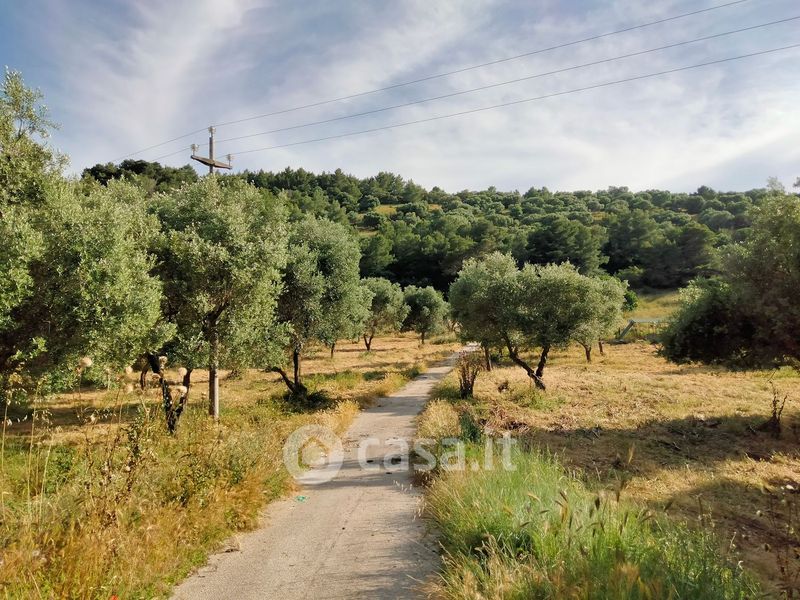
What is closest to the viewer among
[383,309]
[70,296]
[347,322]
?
[70,296]

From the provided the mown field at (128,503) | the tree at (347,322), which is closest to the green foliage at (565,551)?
the mown field at (128,503)

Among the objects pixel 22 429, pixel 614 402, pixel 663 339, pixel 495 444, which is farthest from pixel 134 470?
pixel 614 402

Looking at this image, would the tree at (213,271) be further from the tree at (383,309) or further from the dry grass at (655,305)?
the dry grass at (655,305)

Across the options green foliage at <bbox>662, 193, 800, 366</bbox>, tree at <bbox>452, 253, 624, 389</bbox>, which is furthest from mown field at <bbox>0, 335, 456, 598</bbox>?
tree at <bbox>452, 253, 624, 389</bbox>

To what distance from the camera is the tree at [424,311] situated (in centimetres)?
5975

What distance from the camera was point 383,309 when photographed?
173 feet

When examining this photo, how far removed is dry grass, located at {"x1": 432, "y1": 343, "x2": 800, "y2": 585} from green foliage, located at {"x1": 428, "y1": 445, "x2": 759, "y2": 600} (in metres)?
0.60

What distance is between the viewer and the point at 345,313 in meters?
21.3

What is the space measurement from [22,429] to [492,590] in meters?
20.1

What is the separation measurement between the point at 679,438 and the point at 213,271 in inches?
692

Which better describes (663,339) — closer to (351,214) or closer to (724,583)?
(724,583)

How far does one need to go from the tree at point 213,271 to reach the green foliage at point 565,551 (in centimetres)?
1026

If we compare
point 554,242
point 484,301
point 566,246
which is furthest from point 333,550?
point 554,242

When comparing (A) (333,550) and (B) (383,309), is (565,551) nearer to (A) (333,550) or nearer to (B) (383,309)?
(A) (333,550)
